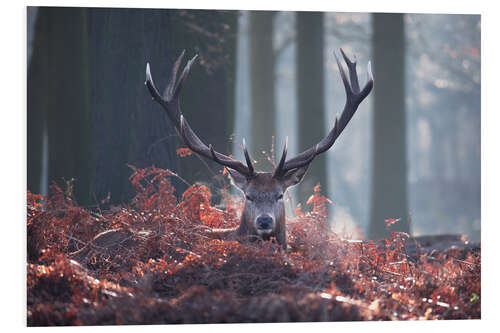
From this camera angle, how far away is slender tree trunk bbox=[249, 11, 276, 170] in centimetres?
1506

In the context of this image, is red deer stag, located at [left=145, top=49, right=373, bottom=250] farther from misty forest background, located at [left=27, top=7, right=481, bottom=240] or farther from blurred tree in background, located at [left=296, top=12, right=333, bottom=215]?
blurred tree in background, located at [left=296, top=12, right=333, bottom=215]

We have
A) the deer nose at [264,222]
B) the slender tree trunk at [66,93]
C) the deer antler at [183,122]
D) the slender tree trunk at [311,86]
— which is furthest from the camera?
the slender tree trunk at [311,86]

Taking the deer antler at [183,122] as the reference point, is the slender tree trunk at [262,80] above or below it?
above

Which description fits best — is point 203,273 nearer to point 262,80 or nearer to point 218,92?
point 218,92

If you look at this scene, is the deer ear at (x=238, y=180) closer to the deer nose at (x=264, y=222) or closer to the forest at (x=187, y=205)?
the forest at (x=187, y=205)

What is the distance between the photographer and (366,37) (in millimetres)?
17109

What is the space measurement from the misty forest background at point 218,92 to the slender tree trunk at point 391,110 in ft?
0.07

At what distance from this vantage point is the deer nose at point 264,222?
589 cm

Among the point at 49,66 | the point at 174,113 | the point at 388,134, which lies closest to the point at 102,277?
the point at 174,113

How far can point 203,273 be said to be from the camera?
5.27m

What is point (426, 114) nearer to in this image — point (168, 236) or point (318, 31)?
point (318, 31)

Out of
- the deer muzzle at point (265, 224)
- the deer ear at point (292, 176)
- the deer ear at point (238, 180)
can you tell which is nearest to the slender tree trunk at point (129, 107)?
the deer ear at point (238, 180)

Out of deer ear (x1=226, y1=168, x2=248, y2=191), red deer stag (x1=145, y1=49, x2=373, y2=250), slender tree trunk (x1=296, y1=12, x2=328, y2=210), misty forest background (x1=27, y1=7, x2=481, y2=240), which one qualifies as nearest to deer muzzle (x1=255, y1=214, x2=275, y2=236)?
red deer stag (x1=145, y1=49, x2=373, y2=250)
